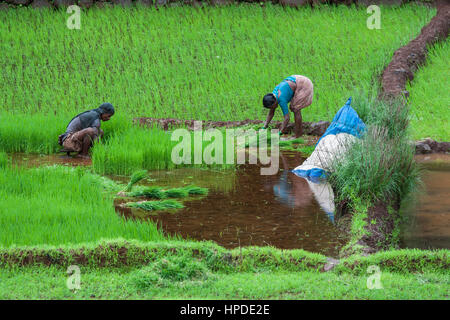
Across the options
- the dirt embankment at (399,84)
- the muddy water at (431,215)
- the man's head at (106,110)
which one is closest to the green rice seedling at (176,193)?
the dirt embankment at (399,84)

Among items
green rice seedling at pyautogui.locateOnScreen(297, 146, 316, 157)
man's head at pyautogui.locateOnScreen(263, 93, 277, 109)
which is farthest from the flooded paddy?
man's head at pyautogui.locateOnScreen(263, 93, 277, 109)

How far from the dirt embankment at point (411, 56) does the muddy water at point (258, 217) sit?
3.45 metres

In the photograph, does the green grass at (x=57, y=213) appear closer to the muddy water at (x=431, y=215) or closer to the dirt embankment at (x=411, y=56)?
the muddy water at (x=431, y=215)

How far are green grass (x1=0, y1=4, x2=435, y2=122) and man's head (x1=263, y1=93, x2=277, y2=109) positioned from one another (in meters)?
1.18

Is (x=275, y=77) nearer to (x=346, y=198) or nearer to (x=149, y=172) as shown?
(x=149, y=172)

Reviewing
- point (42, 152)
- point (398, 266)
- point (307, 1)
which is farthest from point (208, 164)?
point (307, 1)

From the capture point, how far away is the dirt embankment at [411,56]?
1090 cm

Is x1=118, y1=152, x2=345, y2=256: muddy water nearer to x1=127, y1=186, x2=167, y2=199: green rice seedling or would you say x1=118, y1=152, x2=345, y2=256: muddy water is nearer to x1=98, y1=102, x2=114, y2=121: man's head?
x1=127, y1=186, x2=167, y2=199: green rice seedling

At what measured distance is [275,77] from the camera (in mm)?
12141

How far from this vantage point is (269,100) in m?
9.34

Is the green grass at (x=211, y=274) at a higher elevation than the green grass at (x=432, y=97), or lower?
lower

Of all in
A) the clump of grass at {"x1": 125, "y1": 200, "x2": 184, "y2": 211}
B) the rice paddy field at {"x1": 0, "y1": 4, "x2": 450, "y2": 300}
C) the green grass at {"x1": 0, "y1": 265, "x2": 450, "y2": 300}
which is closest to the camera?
the green grass at {"x1": 0, "y1": 265, "x2": 450, "y2": 300}

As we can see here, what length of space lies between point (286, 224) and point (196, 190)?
52.8 inches

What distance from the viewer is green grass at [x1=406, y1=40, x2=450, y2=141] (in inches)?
385
